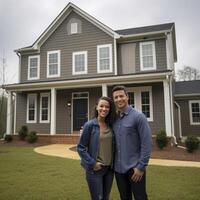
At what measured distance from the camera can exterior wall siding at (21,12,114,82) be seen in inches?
580

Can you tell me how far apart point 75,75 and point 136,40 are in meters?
4.31

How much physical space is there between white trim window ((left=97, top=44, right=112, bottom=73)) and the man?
11694 millimetres

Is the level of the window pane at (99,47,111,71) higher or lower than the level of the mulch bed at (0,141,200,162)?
higher

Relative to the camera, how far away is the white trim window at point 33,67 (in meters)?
15.9

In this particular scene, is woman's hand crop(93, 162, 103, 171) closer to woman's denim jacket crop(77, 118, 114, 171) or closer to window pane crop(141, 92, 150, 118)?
woman's denim jacket crop(77, 118, 114, 171)

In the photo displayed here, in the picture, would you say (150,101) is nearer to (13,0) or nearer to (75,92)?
(75,92)

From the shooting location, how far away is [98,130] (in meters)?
2.73

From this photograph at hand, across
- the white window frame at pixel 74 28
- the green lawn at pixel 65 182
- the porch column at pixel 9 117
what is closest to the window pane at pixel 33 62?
the porch column at pixel 9 117

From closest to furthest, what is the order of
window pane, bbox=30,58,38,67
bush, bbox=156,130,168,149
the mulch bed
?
the mulch bed, bush, bbox=156,130,168,149, window pane, bbox=30,58,38,67

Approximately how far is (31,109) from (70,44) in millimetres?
5048

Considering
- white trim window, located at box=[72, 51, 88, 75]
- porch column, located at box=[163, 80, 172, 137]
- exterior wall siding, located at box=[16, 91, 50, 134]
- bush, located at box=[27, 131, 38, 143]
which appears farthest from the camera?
exterior wall siding, located at box=[16, 91, 50, 134]

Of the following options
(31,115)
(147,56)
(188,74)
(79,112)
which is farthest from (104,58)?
(188,74)

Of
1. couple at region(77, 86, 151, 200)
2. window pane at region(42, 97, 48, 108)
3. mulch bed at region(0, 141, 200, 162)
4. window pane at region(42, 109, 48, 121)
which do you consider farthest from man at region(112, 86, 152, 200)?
window pane at region(42, 97, 48, 108)

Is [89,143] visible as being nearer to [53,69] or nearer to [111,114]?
[111,114]
